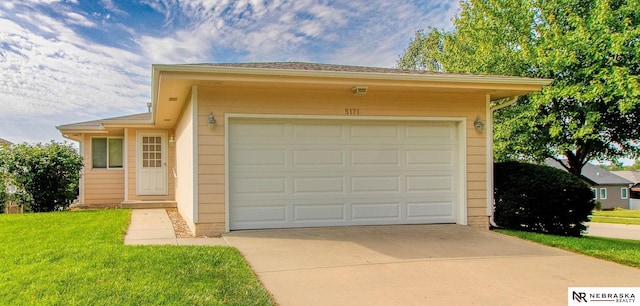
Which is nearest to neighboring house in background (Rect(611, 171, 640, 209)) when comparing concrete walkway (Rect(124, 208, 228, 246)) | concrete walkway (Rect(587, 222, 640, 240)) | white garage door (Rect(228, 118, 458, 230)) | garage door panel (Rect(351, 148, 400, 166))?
concrete walkway (Rect(587, 222, 640, 240))

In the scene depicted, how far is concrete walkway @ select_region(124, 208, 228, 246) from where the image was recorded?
5.96m

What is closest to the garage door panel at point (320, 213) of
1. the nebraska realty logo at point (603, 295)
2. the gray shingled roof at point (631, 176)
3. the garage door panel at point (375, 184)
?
the garage door panel at point (375, 184)

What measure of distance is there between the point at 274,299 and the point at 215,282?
677 mm

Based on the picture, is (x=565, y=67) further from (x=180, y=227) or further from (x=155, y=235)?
(x=155, y=235)

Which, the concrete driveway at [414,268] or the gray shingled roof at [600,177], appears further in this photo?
the gray shingled roof at [600,177]

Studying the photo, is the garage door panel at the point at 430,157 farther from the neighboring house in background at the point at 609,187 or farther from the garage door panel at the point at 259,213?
the neighboring house in background at the point at 609,187

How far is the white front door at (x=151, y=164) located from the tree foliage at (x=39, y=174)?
176 centimetres

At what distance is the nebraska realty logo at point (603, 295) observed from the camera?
3672mm

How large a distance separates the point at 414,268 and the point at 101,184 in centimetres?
1136

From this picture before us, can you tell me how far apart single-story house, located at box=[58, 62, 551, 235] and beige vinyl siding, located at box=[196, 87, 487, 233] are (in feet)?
0.05

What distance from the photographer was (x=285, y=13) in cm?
1414

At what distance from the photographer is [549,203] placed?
7.49 metres

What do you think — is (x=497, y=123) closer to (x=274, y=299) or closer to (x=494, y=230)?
(x=494, y=230)

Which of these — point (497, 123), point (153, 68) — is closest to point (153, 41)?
point (153, 68)
